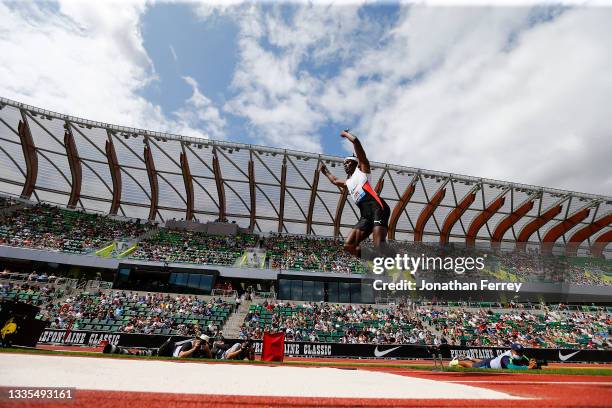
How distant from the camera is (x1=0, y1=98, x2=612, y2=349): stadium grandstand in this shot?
24.6 metres

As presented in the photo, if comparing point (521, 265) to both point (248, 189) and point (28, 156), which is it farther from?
point (28, 156)

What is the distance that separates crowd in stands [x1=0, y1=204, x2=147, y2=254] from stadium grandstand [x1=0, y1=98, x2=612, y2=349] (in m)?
0.19

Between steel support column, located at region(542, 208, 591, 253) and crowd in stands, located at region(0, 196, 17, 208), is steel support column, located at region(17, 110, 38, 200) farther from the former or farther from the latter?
steel support column, located at region(542, 208, 591, 253)

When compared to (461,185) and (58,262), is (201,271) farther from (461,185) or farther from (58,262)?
(461,185)

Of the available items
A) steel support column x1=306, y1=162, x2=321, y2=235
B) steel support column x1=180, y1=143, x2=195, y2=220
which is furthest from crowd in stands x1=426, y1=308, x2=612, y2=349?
steel support column x1=180, y1=143, x2=195, y2=220

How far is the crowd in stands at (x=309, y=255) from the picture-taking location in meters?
32.9

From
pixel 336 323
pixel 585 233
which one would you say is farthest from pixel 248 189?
pixel 585 233

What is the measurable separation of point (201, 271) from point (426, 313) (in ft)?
65.3

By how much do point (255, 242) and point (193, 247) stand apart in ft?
22.8

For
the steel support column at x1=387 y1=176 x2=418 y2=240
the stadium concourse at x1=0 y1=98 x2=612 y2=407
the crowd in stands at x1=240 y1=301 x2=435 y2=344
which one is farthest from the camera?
the steel support column at x1=387 y1=176 x2=418 y2=240

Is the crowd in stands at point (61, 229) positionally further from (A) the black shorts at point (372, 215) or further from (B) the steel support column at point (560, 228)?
(B) the steel support column at point (560, 228)

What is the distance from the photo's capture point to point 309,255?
3622 cm

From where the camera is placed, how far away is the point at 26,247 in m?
29.2

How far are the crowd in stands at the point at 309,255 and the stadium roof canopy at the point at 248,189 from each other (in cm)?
170
